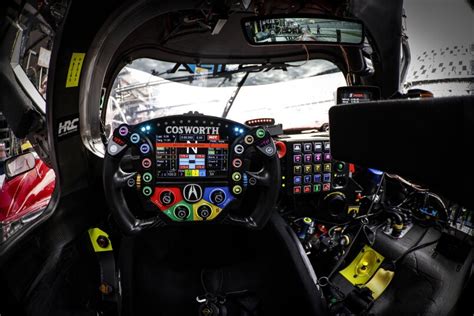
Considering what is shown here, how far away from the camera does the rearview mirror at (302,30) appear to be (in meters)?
1.85

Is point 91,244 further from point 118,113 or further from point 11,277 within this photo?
point 118,113

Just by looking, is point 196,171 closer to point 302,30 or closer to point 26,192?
point 26,192

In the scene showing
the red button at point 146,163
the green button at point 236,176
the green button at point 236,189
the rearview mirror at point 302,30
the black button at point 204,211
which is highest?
the rearview mirror at point 302,30

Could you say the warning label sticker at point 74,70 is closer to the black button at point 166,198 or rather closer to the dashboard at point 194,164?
the dashboard at point 194,164

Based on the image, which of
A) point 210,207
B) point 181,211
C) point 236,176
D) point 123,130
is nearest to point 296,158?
point 236,176

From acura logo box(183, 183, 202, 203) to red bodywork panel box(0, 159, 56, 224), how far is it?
0.82 meters

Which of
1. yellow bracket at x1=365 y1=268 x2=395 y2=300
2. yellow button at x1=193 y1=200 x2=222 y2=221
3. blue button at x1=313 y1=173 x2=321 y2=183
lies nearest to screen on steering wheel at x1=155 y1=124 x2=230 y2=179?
yellow button at x1=193 y1=200 x2=222 y2=221

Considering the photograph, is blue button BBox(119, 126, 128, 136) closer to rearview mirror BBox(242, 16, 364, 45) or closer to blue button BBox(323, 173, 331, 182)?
rearview mirror BBox(242, 16, 364, 45)

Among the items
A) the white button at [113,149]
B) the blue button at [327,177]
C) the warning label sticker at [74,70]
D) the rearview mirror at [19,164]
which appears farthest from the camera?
the blue button at [327,177]

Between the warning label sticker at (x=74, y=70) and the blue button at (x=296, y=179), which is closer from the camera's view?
the warning label sticker at (x=74, y=70)

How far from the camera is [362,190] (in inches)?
75.5

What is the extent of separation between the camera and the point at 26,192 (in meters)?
1.54

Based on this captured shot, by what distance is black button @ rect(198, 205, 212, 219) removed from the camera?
1.32 meters

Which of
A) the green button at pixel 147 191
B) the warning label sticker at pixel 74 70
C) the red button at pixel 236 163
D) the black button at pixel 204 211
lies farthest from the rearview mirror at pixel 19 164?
the red button at pixel 236 163
